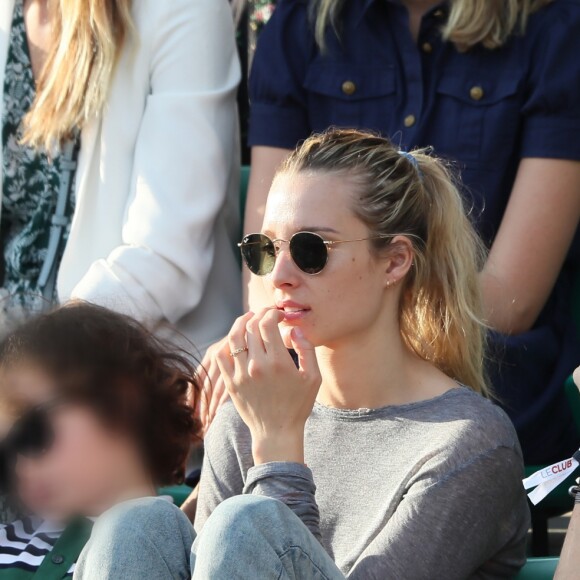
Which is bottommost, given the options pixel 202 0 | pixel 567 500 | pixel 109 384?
pixel 567 500

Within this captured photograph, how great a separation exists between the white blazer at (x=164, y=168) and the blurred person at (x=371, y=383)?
655 millimetres

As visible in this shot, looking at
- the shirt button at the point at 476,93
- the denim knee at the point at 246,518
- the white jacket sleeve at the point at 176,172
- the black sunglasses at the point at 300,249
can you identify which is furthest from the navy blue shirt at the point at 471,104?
the denim knee at the point at 246,518

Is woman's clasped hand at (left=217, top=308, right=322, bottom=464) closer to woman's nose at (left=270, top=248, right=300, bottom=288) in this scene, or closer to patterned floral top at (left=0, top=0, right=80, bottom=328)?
woman's nose at (left=270, top=248, right=300, bottom=288)

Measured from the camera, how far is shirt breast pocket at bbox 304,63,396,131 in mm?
2984

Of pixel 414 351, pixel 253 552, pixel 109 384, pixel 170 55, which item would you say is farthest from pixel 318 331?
pixel 170 55

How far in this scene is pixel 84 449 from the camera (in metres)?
2.06

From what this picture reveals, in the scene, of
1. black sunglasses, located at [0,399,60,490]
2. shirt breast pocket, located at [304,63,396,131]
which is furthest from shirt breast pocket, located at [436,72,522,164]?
black sunglasses, located at [0,399,60,490]

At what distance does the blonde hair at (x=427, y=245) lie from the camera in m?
2.37

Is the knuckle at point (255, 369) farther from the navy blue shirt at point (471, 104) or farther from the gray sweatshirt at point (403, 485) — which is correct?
the navy blue shirt at point (471, 104)

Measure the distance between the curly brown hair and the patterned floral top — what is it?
883 mm

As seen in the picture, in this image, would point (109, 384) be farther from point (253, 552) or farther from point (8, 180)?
point (8, 180)

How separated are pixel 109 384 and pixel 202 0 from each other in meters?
1.34

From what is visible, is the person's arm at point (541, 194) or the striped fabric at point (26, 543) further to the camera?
the person's arm at point (541, 194)

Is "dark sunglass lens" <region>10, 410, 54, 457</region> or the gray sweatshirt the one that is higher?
"dark sunglass lens" <region>10, 410, 54, 457</region>
